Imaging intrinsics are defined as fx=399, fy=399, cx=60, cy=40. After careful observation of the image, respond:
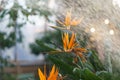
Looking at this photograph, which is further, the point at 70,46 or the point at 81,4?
the point at 81,4

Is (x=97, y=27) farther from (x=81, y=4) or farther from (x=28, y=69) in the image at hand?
(x=28, y=69)

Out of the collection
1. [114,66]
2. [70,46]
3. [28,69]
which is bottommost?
[28,69]

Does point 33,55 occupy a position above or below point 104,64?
below

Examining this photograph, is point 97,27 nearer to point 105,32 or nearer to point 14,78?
point 105,32

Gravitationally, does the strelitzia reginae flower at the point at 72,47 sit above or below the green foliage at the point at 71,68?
above

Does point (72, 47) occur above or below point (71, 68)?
above

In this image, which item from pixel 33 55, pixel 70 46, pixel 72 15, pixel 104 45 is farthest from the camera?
pixel 33 55

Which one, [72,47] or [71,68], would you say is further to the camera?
[71,68]

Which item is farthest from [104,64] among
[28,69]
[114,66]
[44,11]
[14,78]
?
[28,69]

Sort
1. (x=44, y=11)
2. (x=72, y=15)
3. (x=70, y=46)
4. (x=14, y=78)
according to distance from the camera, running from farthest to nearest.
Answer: (x=14, y=78) < (x=44, y=11) < (x=72, y=15) < (x=70, y=46)

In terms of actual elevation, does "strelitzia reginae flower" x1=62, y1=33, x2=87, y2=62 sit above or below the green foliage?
above

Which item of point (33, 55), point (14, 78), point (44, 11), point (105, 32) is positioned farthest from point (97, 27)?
point (33, 55)
